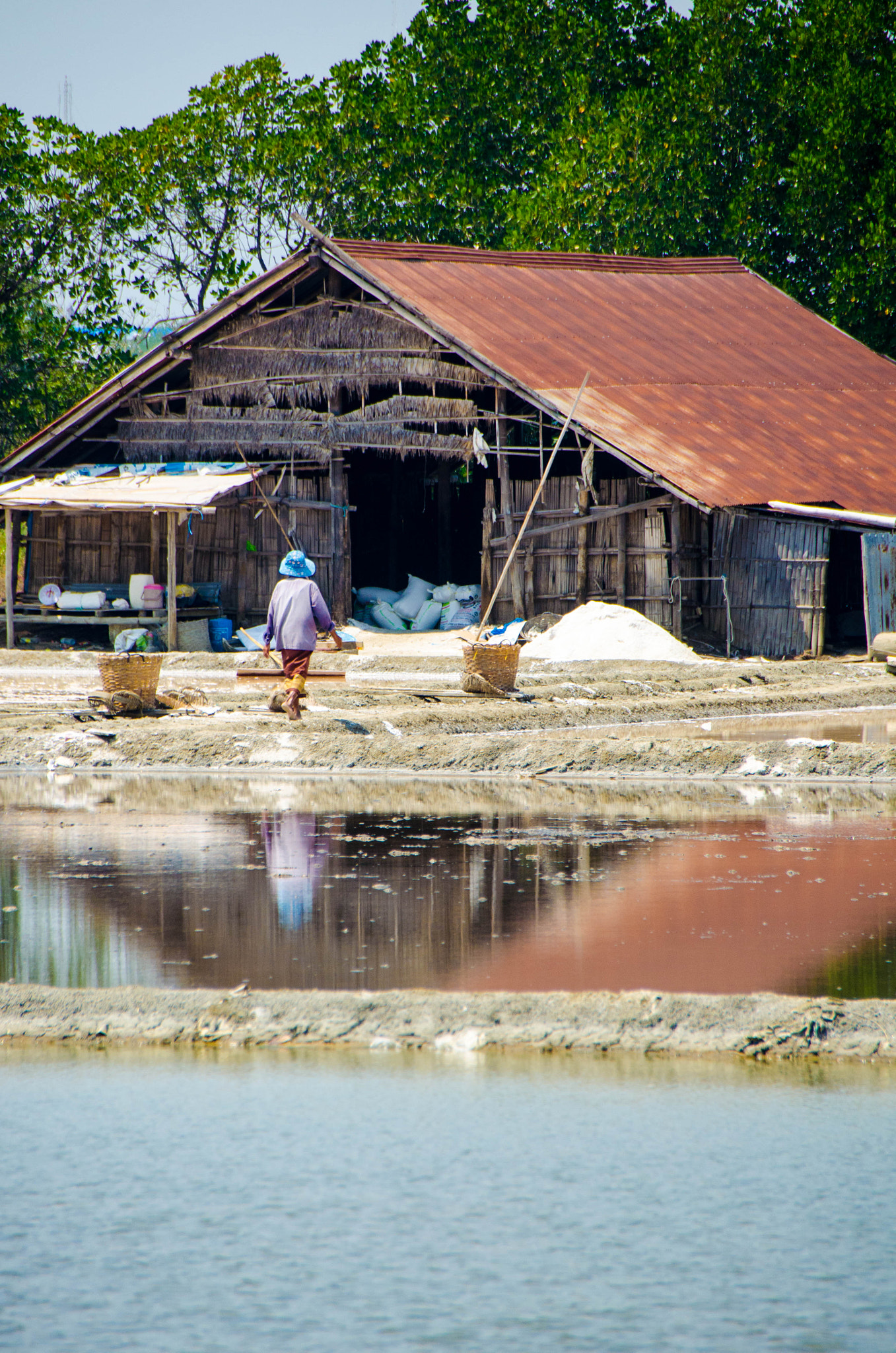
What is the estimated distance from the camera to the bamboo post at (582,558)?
21.0 metres

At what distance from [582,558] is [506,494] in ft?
5.75

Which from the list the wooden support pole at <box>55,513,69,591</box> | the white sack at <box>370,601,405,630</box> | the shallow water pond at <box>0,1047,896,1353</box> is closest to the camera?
the shallow water pond at <box>0,1047,896,1353</box>

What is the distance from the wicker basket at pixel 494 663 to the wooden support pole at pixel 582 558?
6.71 meters

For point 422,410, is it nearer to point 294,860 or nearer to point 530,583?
point 530,583

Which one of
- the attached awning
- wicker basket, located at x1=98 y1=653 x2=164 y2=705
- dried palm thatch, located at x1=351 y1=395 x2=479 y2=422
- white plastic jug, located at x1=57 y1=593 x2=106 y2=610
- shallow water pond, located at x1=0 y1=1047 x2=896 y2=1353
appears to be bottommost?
shallow water pond, located at x1=0 y1=1047 x2=896 y2=1353

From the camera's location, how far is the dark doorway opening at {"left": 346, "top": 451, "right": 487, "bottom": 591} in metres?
27.3

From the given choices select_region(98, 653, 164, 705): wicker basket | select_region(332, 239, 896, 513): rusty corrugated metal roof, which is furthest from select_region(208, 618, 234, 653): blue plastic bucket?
select_region(98, 653, 164, 705): wicker basket

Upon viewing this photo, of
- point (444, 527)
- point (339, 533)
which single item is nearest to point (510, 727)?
point (339, 533)

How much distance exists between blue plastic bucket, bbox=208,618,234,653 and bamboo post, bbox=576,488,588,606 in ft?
18.1

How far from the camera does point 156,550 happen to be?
2303 centimetres

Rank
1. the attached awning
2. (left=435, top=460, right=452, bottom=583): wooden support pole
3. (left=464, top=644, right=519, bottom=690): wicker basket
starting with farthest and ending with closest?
(left=435, top=460, right=452, bottom=583): wooden support pole, the attached awning, (left=464, top=644, right=519, bottom=690): wicker basket

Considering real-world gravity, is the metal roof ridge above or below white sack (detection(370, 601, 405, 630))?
above

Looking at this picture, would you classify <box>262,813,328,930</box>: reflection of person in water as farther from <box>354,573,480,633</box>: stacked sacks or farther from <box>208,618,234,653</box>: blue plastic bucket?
<box>354,573,480,633</box>: stacked sacks

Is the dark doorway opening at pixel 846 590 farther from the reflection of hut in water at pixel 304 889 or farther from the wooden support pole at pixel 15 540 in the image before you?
the reflection of hut in water at pixel 304 889
